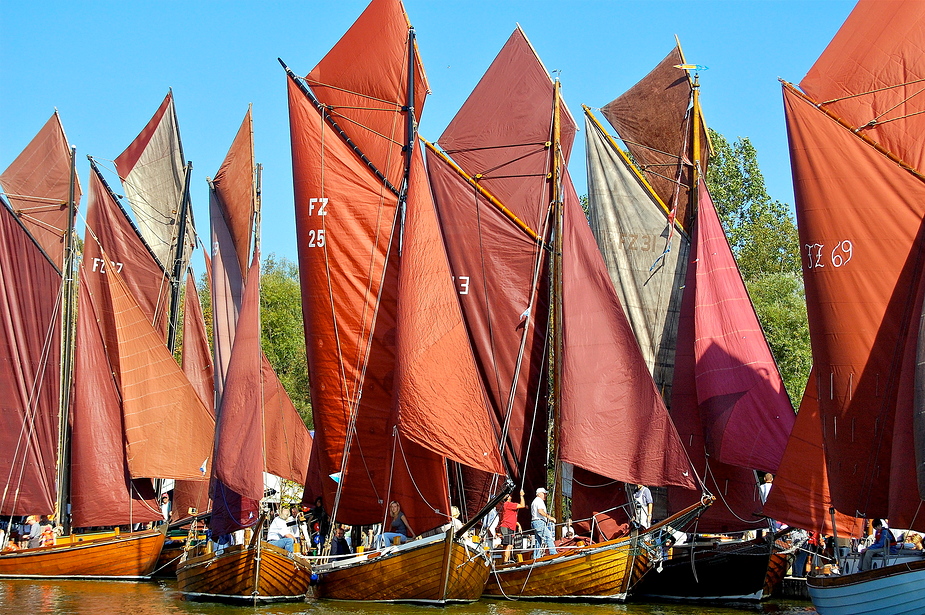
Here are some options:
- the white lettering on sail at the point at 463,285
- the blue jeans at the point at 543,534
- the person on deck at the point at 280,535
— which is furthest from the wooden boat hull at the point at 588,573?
the white lettering on sail at the point at 463,285

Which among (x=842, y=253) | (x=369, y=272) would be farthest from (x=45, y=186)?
(x=842, y=253)

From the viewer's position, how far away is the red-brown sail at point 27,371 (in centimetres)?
3070

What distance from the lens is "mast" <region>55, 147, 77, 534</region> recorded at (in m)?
31.0

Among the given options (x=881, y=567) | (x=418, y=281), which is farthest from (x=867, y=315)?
(x=418, y=281)

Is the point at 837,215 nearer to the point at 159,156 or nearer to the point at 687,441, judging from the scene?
the point at 687,441

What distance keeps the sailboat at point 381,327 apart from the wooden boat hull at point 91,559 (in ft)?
17.9

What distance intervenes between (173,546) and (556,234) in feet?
45.1

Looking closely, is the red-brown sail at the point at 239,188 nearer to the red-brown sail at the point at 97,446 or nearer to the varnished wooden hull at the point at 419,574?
the red-brown sail at the point at 97,446

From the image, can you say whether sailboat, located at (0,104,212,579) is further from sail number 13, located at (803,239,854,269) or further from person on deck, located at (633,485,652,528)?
sail number 13, located at (803,239,854,269)

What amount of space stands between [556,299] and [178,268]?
14.9 meters

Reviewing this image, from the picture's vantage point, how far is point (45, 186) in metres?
33.9

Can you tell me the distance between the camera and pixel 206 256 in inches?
1519

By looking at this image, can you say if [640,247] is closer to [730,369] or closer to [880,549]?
[730,369]

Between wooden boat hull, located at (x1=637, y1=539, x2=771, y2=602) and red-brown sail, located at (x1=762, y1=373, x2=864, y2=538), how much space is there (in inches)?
99.9
